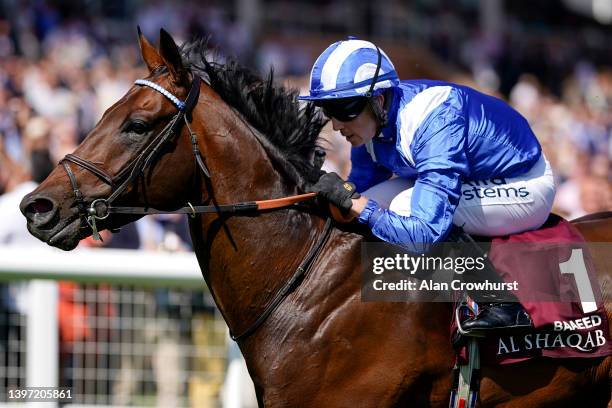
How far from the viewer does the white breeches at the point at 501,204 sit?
3.58m

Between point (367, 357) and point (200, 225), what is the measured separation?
2.60 feet

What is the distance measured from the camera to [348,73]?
11.3 ft

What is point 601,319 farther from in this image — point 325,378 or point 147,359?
point 147,359

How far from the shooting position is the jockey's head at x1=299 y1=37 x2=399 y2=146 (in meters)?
3.44

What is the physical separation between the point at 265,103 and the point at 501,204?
984 millimetres

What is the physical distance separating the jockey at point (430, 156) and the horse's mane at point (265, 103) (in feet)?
0.58

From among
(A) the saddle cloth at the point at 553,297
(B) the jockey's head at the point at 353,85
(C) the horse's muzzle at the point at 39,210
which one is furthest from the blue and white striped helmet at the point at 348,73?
(C) the horse's muzzle at the point at 39,210

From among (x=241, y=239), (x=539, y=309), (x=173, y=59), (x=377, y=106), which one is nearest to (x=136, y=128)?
(x=173, y=59)

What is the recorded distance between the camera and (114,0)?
14.4m

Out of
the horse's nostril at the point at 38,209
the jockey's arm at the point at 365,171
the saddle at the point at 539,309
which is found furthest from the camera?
the jockey's arm at the point at 365,171

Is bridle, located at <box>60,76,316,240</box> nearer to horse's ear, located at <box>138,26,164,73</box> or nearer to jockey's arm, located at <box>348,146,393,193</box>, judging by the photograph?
horse's ear, located at <box>138,26,164,73</box>

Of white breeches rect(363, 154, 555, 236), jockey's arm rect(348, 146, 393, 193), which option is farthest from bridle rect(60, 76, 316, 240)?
white breeches rect(363, 154, 555, 236)

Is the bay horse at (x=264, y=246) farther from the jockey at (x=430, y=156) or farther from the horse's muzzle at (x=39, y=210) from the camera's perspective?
the jockey at (x=430, y=156)

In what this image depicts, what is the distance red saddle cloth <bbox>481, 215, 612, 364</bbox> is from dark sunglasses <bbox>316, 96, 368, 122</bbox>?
2.38 ft
